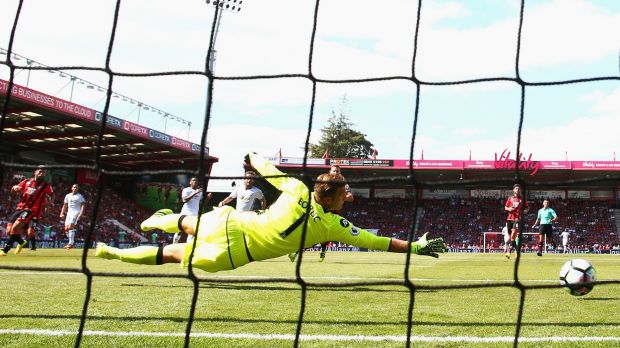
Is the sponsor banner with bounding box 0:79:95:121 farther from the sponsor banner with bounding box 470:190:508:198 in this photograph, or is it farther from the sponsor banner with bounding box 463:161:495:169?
the sponsor banner with bounding box 470:190:508:198

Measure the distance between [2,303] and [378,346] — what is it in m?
3.18

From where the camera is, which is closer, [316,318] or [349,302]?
[316,318]

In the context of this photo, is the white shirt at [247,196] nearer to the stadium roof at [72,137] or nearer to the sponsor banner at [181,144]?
the stadium roof at [72,137]

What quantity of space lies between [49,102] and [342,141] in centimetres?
3692

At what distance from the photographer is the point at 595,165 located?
1310 inches

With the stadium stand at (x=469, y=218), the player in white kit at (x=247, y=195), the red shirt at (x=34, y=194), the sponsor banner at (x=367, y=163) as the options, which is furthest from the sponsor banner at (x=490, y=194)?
the red shirt at (x=34, y=194)

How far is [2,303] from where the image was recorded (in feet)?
15.0

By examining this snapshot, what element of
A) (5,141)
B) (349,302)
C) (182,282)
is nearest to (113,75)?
(349,302)

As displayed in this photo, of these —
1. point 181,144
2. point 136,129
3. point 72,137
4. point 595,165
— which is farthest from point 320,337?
point 595,165

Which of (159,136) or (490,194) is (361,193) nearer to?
(490,194)

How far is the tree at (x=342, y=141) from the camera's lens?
5606 cm

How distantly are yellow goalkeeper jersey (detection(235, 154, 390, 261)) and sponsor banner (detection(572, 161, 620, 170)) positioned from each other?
3252 cm

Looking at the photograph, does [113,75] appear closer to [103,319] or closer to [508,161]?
[103,319]

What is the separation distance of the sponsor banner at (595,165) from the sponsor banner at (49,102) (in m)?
26.5
